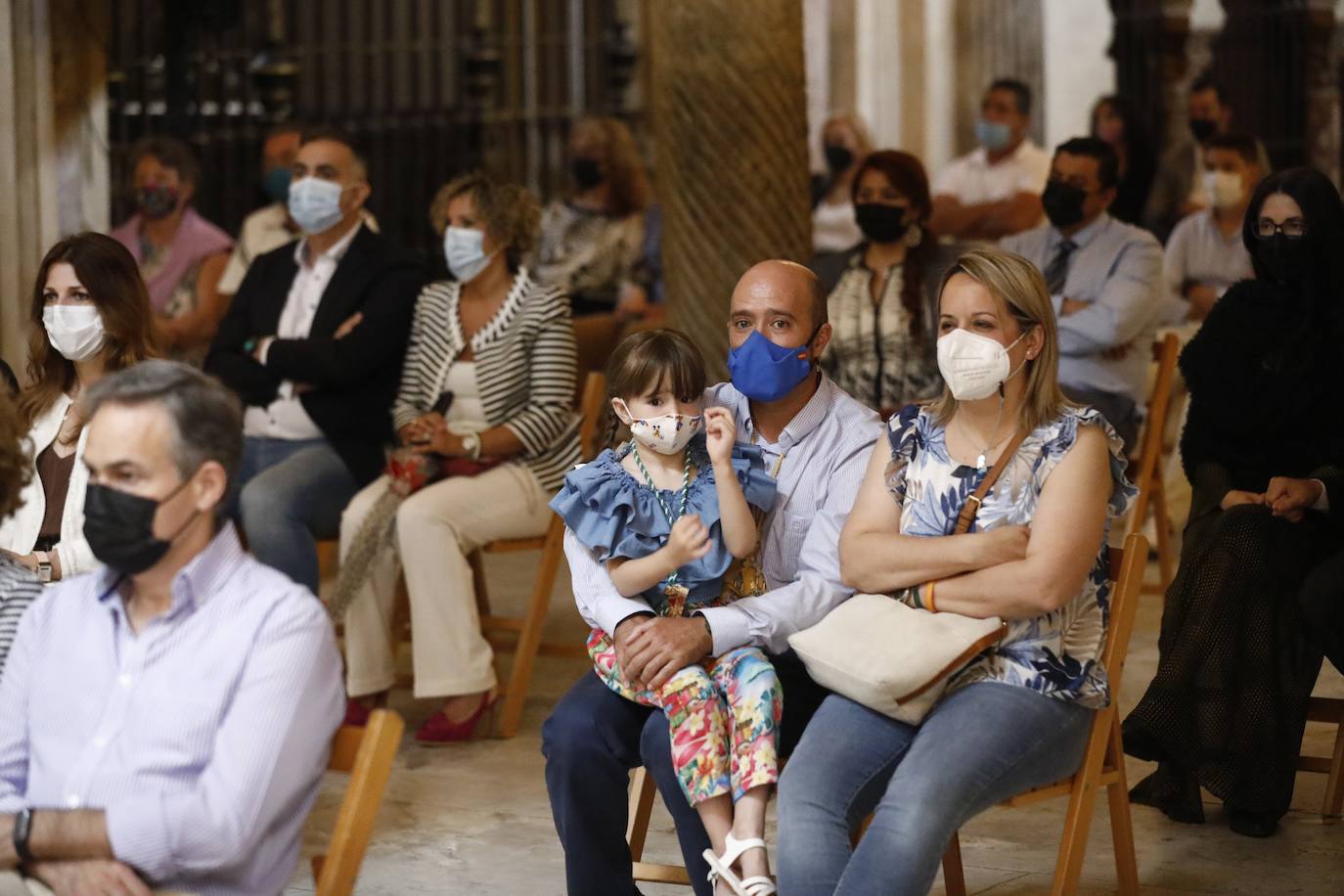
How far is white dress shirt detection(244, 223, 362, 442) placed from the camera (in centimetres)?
575

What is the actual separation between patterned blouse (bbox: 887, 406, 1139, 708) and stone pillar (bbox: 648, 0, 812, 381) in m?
2.40

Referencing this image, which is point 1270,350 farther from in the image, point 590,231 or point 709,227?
point 590,231

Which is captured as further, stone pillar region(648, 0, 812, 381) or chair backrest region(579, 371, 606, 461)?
stone pillar region(648, 0, 812, 381)

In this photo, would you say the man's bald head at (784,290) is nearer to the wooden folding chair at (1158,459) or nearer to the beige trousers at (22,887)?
the beige trousers at (22,887)

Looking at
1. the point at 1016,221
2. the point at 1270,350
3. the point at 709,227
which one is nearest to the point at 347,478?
the point at 709,227

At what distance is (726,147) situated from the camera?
6.16 m

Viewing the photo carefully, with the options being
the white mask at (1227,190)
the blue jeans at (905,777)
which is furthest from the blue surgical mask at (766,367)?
the white mask at (1227,190)


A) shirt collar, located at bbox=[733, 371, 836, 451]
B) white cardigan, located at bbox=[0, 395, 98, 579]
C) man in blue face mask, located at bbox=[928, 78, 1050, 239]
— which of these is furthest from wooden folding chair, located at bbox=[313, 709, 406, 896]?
man in blue face mask, located at bbox=[928, 78, 1050, 239]

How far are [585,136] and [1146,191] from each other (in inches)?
93.7

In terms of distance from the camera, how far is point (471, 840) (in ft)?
15.1

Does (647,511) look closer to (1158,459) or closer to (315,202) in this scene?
(315,202)

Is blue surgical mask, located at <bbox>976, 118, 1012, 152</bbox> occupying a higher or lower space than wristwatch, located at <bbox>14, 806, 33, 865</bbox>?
higher

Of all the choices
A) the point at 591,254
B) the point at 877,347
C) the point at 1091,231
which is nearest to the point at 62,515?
the point at 877,347

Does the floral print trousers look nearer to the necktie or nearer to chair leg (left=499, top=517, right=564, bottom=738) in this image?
chair leg (left=499, top=517, right=564, bottom=738)
